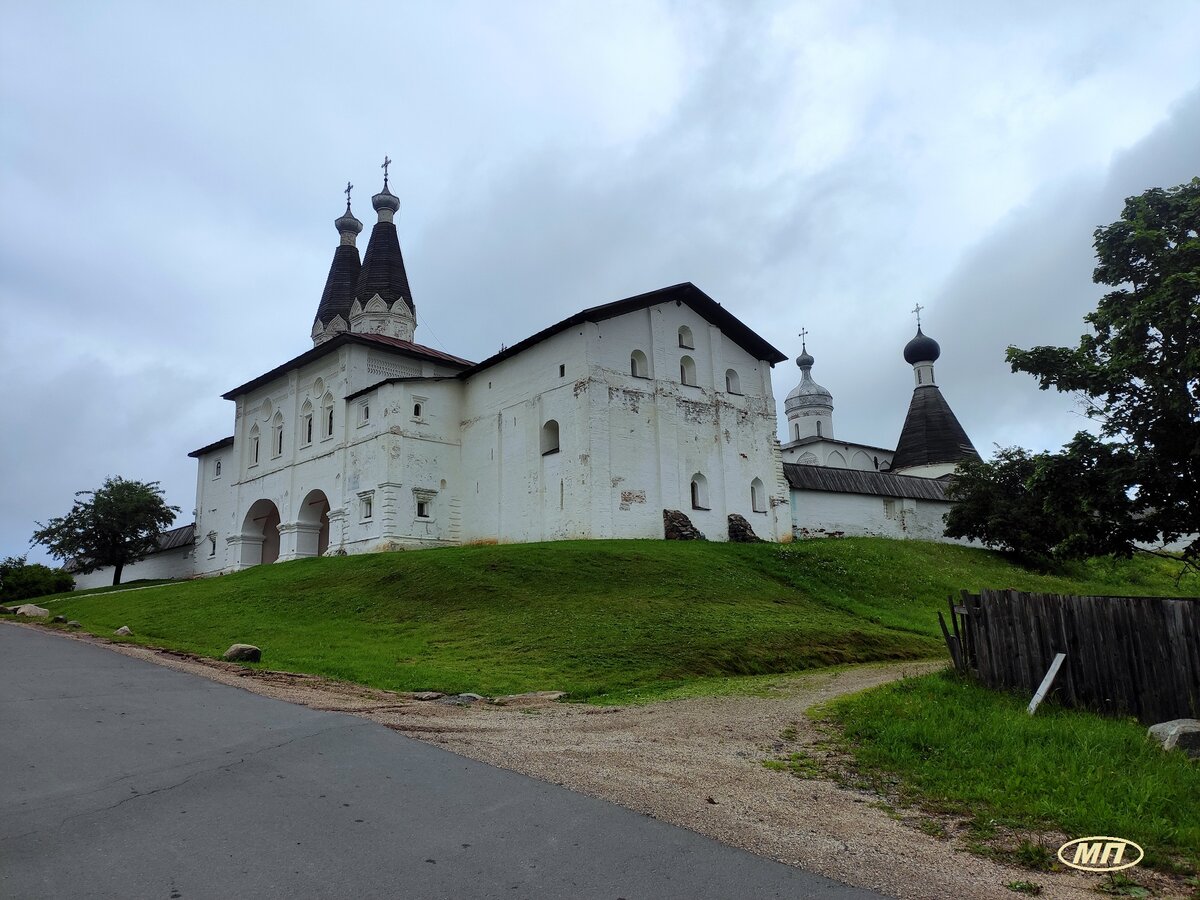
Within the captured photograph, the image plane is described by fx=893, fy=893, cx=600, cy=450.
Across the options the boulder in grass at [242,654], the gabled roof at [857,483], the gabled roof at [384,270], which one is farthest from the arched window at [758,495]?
the boulder in grass at [242,654]

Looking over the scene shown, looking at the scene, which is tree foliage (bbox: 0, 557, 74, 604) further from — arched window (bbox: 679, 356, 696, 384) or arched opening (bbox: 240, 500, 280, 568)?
arched window (bbox: 679, 356, 696, 384)

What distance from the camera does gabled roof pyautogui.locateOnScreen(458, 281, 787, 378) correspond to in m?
29.0

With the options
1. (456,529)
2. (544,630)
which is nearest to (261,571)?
(456,529)

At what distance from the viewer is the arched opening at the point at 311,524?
34781mm

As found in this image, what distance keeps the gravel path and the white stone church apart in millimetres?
16999

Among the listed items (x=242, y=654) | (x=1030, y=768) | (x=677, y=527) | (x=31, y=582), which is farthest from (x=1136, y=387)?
(x=31, y=582)

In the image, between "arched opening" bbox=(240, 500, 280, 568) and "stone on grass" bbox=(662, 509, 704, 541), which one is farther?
"arched opening" bbox=(240, 500, 280, 568)

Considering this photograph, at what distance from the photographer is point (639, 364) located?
30.2 m

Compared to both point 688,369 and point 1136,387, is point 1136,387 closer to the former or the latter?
point 1136,387

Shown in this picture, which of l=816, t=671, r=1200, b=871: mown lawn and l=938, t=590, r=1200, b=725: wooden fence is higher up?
l=938, t=590, r=1200, b=725: wooden fence

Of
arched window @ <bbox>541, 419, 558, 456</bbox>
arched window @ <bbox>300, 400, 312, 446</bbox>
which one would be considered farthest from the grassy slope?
arched window @ <bbox>300, 400, 312, 446</bbox>

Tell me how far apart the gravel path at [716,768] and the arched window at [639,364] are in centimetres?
1894

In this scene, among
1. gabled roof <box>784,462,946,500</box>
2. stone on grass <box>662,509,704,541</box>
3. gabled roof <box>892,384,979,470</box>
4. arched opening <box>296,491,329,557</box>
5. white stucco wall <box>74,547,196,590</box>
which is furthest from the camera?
gabled roof <box>892,384,979,470</box>

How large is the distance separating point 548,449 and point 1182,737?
939 inches
